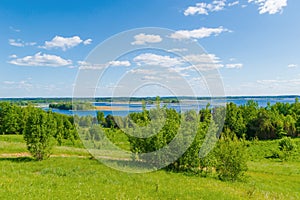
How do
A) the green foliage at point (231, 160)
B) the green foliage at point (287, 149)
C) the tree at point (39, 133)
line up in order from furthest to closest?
the green foliage at point (287, 149) < the tree at point (39, 133) < the green foliage at point (231, 160)

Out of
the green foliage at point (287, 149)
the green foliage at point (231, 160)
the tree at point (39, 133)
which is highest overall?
the tree at point (39, 133)

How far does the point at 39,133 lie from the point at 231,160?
589 inches

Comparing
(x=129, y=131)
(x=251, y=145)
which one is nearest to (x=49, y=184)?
(x=129, y=131)

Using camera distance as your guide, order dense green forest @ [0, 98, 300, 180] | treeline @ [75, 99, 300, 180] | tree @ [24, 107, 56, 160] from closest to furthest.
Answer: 1. treeline @ [75, 99, 300, 180]
2. dense green forest @ [0, 98, 300, 180]
3. tree @ [24, 107, 56, 160]

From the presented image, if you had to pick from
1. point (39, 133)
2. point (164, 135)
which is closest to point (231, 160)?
point (164, 135)

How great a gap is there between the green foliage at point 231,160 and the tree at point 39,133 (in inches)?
530

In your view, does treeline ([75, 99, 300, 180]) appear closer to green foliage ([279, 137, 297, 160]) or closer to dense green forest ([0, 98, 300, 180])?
dense green forest ([0, 98, 300, 180])

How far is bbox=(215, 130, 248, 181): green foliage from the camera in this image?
18.8m

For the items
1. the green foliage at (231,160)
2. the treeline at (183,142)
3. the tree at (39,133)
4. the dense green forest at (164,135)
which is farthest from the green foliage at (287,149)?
the tree at (39,133)

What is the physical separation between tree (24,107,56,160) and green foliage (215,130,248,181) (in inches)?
530

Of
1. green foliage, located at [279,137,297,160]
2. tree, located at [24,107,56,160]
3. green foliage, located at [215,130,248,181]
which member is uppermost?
tree, located at [24,107,56,160]

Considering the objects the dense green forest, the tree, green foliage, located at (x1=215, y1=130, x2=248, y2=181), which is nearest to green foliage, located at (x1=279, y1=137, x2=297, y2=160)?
the dense green forest

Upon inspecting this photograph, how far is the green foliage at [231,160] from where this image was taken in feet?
61.8

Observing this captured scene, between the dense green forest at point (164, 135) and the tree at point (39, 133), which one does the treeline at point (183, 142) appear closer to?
the dense green forest at point (164, 135)
